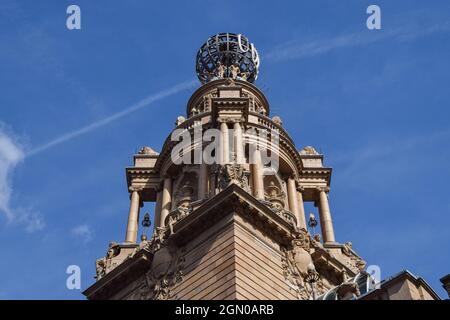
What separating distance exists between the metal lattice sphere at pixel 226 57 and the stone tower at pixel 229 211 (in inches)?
3.4

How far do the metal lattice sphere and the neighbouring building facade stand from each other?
0.10 m

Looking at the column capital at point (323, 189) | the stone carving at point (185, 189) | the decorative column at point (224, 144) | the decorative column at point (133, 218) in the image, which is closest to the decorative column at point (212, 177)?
the decorative column at point (224, 144)

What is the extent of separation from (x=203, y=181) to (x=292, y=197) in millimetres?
6527

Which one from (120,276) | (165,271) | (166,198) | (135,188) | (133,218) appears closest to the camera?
(165,271)

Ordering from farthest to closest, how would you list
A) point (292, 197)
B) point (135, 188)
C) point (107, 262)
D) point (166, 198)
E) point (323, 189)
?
point (323, 189) → point (135, 188) → point (292, 197) → point (166, 198) → point (107, 262)

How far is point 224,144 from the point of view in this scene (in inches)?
1576

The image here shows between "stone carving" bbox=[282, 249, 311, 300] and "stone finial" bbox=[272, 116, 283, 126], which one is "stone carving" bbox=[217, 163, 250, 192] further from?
"stone finial" bbox=[272, 116, 283, 126]

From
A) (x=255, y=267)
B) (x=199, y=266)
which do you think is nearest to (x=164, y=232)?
(x=199, y=266)

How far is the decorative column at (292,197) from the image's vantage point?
42531 mm

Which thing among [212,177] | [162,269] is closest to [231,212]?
[162,269]

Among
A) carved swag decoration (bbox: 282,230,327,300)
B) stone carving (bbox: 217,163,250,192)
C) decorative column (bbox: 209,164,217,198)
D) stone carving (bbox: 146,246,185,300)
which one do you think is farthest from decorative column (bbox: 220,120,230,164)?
stone carving (bbox: 146,246,185,300)

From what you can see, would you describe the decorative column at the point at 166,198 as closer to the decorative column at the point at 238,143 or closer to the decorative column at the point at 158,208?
the decorative column at the point at 158,208

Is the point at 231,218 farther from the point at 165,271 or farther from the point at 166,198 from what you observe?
the point at 166,198

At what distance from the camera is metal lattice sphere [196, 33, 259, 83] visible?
180 ft
